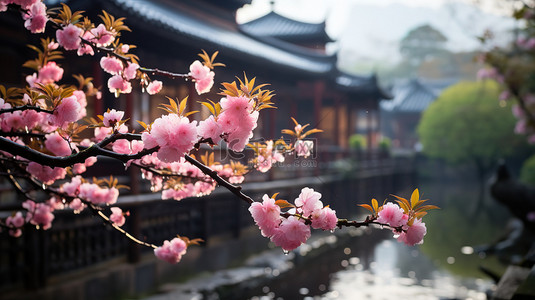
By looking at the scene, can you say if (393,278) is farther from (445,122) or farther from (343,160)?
(445,122)

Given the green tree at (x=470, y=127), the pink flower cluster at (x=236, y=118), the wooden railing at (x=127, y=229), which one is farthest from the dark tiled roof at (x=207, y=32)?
the green tree at (x=470, y=127)

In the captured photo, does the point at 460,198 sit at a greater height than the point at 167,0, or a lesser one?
lesser

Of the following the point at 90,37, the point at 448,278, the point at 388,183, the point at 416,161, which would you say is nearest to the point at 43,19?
the point at 90,37

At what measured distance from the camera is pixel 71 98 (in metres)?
2.27

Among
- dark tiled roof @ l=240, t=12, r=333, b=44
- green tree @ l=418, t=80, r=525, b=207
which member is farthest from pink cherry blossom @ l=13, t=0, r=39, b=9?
green tree @ l=418, t=80, r=525, b=207

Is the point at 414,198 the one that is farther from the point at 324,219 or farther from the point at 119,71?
the point at 119,71

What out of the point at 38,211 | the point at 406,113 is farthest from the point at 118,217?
the point at 406,113

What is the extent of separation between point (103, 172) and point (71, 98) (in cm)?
557

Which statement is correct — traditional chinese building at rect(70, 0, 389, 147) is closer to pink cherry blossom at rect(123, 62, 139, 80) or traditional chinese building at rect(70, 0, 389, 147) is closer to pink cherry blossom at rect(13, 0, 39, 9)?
pink cherry blossom at rect(123, 62, 139, 80)

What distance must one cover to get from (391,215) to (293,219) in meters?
0.40

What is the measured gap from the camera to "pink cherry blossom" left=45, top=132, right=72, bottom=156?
2.62 meters

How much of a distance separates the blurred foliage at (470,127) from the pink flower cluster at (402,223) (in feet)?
87.4

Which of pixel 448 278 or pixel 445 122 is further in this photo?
pixel 445 122

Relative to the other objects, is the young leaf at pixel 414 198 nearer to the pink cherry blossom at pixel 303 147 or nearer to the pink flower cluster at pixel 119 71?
the pink cherry blossom at pixel 303 147
